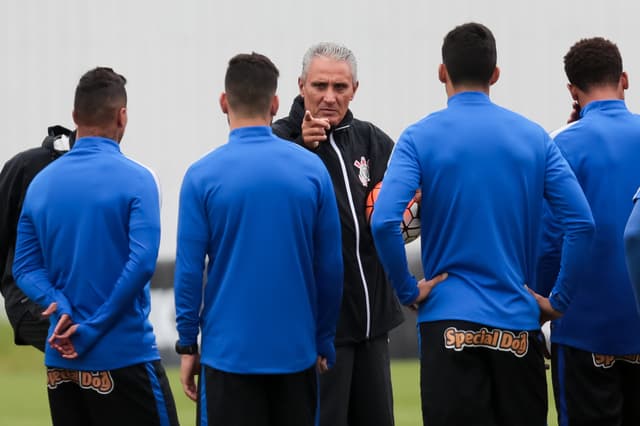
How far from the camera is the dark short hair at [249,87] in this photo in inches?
172

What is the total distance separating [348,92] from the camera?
5.31m

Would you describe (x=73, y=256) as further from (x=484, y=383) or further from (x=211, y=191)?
(x=484, y=383)

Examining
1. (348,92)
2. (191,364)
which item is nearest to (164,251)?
Answer: (348,92)

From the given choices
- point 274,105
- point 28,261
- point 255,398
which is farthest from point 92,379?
point 274,105

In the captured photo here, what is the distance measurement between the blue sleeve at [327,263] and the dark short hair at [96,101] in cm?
96

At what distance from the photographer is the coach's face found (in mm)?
5250

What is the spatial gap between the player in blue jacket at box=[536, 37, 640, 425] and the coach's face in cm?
97

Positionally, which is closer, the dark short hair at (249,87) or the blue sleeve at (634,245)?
the blue sleeve at (634,245)

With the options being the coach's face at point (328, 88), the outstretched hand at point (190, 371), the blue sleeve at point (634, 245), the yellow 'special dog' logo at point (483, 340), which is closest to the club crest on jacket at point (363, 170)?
the coach's face at point (328, 88)

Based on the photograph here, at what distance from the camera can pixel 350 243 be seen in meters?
5.15

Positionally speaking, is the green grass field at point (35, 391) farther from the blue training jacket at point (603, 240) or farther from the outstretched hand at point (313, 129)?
the outstretched hand at point (313, 129)

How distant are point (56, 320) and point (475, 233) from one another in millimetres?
1633

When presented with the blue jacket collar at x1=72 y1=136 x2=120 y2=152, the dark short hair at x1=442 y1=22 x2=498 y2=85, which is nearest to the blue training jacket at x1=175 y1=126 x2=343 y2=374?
the blue jacket collar at x1=72 y1=136 x2=120 y2=152

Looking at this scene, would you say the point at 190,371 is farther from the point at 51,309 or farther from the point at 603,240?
the point at 603,240
